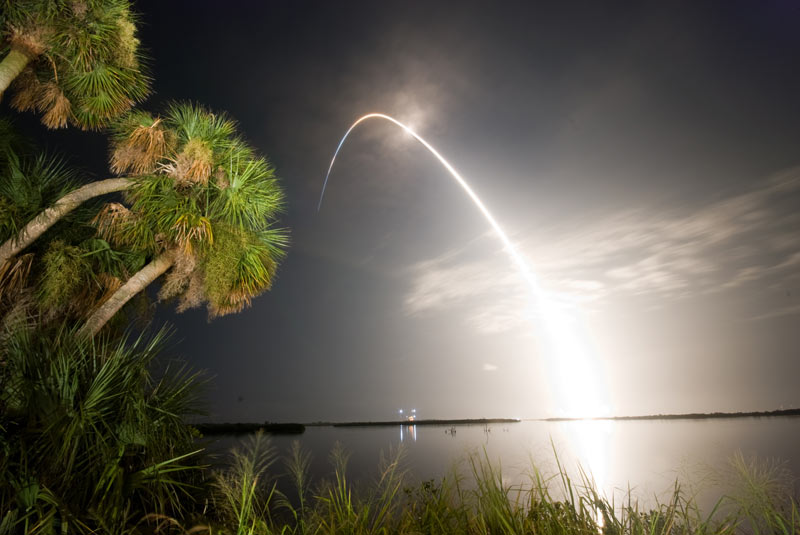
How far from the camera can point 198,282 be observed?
10.2m

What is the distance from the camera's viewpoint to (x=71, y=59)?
907 cm

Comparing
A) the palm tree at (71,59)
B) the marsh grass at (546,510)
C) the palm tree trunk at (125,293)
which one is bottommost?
the marsh grass at (546,510)

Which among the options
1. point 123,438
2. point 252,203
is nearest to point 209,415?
point 123,438

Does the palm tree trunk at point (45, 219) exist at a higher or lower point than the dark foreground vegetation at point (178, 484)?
higher

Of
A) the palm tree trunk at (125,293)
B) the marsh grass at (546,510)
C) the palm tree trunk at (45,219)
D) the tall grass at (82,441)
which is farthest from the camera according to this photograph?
the palm tree trunk at (125,293)

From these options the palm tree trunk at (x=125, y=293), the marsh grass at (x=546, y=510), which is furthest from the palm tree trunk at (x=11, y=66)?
the marsh grass at (x=546, y=510)

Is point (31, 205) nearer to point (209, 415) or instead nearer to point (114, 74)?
point (114, 74)

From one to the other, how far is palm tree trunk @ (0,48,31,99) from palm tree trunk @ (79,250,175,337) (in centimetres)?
404

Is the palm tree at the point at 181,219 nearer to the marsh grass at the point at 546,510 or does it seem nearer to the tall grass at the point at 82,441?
the tall grass at the point at 82,441

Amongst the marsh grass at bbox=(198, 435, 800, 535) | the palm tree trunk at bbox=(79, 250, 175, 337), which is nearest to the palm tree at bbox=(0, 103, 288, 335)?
the palm tree trunk at bbox=(79, 250, 175, 337)

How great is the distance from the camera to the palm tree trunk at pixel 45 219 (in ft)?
25.6

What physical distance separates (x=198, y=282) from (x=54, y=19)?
5.87m

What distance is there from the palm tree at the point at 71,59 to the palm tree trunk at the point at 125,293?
143 inches

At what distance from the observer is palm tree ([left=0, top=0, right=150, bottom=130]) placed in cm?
830
